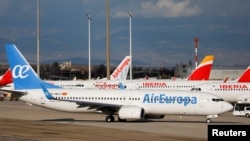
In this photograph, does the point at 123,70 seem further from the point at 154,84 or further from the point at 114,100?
the point at 114,100

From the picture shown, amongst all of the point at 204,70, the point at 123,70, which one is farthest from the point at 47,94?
the point at 123,70

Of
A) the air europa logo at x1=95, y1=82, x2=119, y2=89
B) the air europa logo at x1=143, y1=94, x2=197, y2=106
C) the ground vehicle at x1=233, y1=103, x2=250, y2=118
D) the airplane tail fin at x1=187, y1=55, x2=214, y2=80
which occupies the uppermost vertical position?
the airplane tail fin at x1=187, y1=55, x2=214, y2=80

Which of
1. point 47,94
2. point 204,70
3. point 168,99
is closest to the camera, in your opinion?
point 168,99

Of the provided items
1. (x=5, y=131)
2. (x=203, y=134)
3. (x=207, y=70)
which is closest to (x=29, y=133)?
(x=5, y=131)

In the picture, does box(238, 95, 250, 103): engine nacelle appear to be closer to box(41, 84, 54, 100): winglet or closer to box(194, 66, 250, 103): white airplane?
box(194, 66, 250, 103): white airplane

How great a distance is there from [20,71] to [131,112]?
11.9m

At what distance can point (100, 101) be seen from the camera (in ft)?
178

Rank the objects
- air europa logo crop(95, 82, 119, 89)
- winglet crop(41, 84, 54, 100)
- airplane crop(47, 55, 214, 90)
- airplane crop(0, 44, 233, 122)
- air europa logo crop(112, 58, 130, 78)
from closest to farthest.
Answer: airplane crop(0, 44, 233, 122) → winglet crop(41, 84, 54, 100) → airplane crop(47, 55, 214, 90) → air europa logo crop(95, 82, 119, 89) → air europa logo crop(112, 58, 130, 78)

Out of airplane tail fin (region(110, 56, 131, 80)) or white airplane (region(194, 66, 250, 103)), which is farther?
airplane tail fin (region(110, 56, 131, 80))

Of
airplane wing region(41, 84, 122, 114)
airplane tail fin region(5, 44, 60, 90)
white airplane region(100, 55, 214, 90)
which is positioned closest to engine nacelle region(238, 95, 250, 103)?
white airplane region(100, 55, 214, 90)

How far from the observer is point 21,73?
181 ft

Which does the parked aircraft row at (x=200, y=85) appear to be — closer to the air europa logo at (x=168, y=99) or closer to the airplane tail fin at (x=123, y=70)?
the airplane tail fin at (x=123, y=70)

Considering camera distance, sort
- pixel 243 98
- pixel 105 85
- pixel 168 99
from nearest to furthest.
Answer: pixel 168 99, pixel 243 98, pixel 105 85

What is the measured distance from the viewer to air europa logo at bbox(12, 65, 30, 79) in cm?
5522
